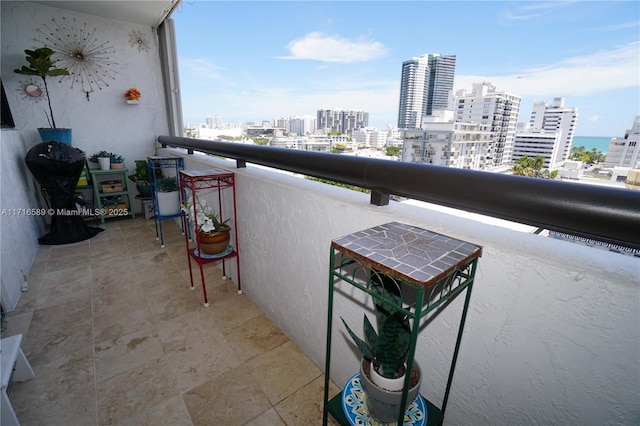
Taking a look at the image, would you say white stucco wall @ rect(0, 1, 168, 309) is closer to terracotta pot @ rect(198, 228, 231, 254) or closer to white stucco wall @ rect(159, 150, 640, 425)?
terracotta pot @ rect(198, 228, 231, 254)

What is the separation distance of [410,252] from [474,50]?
71 cm

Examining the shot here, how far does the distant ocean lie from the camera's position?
0.60m

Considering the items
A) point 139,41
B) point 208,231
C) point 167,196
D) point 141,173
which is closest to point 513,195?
point 208,231

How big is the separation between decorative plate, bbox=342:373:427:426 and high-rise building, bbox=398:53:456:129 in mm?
947

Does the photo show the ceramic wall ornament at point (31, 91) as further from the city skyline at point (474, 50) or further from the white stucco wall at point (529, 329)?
the white stucco wall at point (529, 329)

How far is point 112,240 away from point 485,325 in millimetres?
3610

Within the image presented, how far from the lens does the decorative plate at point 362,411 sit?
2.76ft

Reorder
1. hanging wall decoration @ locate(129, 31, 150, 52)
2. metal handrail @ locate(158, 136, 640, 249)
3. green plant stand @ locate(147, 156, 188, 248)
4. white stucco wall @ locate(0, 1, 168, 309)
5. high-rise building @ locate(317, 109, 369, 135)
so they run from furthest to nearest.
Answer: hanging wall decoration @ locate(129, 31, 150, 52) < green plant stand @ locate(147, 156, 188, 248) < white stucco wall @ locate(0, 1, 168, 309) < high-rise building @ locate(317, 109, 369, 135) < metal handrail @ locate(158, 136, 640, 249)

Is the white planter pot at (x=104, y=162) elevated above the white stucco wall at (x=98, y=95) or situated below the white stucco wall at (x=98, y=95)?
below

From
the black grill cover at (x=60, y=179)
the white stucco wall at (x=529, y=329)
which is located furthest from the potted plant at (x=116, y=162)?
the white stucco wall at (x=529, y=329)

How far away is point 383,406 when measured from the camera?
810 mm

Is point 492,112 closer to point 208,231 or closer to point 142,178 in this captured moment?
point 208,231

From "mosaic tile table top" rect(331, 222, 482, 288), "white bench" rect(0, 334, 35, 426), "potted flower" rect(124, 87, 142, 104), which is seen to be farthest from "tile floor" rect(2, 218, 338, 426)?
"potted flower" rect(124, 87, 142, 104)

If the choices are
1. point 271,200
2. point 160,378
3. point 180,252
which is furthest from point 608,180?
point 180,252
